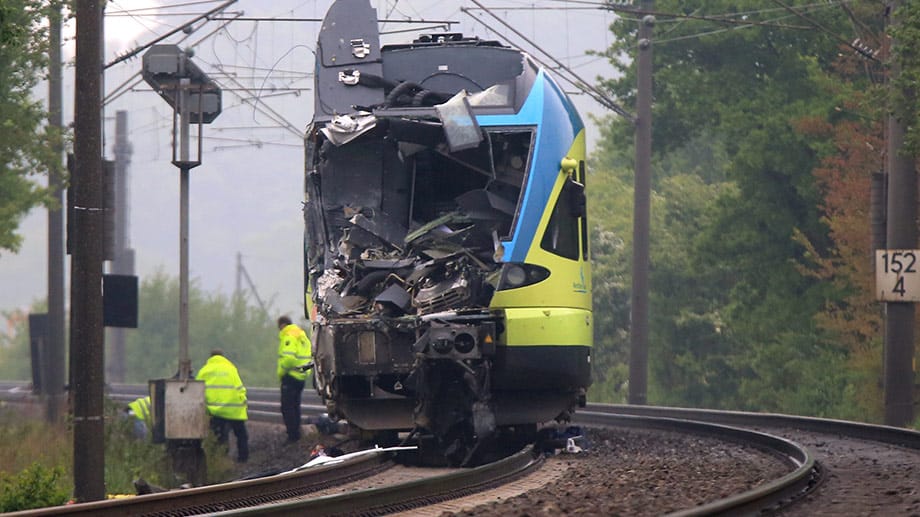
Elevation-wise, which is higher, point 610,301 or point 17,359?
point 610,301

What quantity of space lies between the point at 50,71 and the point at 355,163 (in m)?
13.7

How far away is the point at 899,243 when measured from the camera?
21.2 m

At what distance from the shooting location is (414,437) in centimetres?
1533

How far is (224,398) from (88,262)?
245 inches

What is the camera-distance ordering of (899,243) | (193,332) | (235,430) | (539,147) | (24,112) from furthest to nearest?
(193,332)
(24,112)
(899,243)
(235,430)
(539,147)

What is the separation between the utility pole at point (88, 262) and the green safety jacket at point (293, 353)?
6.71 meters

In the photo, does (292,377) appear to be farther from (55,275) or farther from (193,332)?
(193,332)

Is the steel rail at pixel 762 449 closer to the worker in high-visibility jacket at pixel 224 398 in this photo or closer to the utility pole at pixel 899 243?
the utility pole at pixel 899 243

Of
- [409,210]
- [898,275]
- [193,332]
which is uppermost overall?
[409,210]

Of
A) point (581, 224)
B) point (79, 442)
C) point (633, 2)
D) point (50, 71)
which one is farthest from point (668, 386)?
point (79, 442)

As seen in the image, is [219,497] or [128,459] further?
[128,459]

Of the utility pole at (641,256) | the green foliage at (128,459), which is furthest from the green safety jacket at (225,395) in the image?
the utility pole at (641,256)

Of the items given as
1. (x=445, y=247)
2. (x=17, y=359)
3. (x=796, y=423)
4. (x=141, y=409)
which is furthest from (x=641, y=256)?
(x=17, y=359)

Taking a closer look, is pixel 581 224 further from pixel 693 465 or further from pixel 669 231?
pixel 669 231
